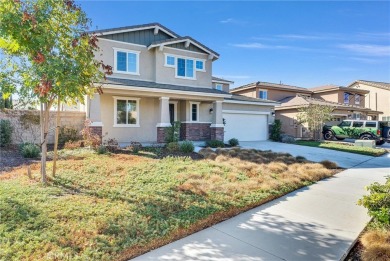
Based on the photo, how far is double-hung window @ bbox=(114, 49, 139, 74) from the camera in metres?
14.9

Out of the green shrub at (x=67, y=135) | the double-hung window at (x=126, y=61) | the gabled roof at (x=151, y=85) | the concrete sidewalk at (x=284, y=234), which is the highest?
the double-hung window at (x=126, y=61)

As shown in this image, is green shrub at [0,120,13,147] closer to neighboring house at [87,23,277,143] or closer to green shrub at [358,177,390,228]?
neighboring house at [87,23,277,143]

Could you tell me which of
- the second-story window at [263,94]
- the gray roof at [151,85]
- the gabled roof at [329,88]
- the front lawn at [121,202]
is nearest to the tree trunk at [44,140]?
the front lawn at [121,202]

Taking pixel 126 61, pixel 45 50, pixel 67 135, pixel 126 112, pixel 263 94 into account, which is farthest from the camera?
pixel 263 94

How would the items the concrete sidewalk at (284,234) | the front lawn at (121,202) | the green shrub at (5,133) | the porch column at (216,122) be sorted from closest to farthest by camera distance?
the concrete sidewalk at (284,234) < the front lawn at (121,202) < the green shrub at (5,133) < the porch column at (216,122)

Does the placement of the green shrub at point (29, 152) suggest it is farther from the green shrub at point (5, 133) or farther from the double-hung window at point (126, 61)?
the double-hung window at point (126, 61)

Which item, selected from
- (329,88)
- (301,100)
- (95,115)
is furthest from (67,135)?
(329,88)

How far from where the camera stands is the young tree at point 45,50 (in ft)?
18.1

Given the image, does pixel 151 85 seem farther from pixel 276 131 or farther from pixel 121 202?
pixel 276 131

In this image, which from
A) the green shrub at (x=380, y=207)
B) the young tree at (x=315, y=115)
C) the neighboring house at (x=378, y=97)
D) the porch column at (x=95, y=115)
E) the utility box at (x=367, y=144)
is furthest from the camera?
the neighboring house at (x=378, y=97)

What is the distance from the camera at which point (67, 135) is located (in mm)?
13453

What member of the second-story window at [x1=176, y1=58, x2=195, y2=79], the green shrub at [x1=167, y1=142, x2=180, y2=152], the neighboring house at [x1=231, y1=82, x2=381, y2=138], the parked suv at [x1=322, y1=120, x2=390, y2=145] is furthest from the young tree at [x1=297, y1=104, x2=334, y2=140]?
the green shrub at [x1=167, y1=142, x2=180, y2=152]

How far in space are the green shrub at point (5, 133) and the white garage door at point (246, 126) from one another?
13.8 meters

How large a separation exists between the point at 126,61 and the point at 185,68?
4.00 metres
